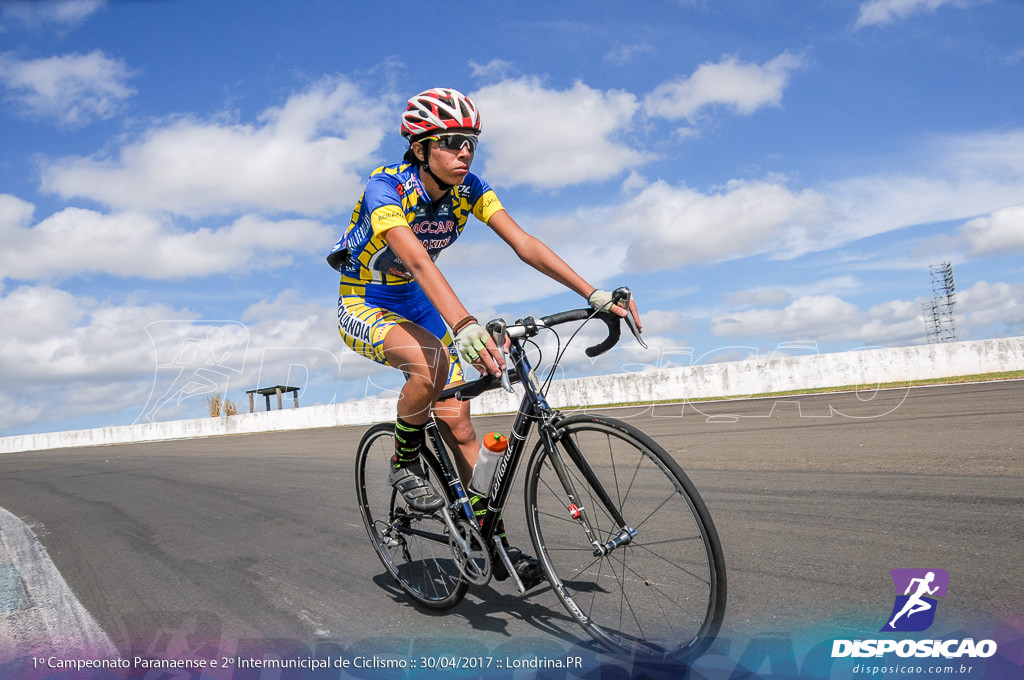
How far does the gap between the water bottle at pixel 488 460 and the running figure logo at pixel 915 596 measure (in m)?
1.65

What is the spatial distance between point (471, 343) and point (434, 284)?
0.39m

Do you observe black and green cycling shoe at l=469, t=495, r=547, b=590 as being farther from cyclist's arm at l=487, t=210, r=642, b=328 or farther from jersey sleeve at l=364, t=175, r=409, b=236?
jersey sleeve at l=364, t=175, r=409, b=236

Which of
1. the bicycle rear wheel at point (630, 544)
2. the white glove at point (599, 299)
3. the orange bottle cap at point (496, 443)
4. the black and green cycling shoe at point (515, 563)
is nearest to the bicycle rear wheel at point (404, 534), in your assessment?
the black and green cycling shoe at point (515, 563)

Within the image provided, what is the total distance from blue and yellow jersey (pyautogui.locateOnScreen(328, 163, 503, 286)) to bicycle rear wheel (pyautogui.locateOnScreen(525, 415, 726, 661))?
1.26m

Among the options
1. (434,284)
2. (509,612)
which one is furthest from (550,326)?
(509,612)

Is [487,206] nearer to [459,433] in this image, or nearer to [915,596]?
[459,433]

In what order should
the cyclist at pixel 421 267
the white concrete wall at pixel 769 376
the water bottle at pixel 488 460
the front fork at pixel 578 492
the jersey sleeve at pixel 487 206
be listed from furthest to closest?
the white concrete wall at pixel 769 376 < the jersey sleeve at pixel 487 206 < the cyclist at pixel 421 267 < the water bottle at pixel 488 460 < the front fork at pixel 578 492

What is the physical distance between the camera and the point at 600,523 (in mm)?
2898

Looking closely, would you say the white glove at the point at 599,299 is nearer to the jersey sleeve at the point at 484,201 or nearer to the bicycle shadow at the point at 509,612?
the jersey sleeve at the point at 484,201

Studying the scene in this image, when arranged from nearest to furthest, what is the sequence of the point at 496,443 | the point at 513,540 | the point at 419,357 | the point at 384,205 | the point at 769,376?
the point at 496,443 → the point at 384,205 → the point at 419,357 → the point at 513,540 → the point at 769,376

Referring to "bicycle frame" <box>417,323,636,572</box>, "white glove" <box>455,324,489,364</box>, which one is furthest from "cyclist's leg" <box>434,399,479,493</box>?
"white glove" <box>455,324,489,364</box>

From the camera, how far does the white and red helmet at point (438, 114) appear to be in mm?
3299

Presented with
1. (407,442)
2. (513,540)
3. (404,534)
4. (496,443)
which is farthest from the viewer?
(513,540)

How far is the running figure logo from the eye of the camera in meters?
2.83
